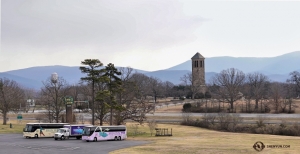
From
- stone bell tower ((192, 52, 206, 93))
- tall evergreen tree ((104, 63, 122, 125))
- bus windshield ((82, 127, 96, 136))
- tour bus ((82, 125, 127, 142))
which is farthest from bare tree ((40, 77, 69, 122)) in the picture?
stone bell tower ((192, 52, 206, 93))

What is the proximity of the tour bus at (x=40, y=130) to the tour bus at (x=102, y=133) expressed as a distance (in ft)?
26.4

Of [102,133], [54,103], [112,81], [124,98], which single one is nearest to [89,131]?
[102,133]

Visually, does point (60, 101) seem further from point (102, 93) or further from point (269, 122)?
point (269, 122)

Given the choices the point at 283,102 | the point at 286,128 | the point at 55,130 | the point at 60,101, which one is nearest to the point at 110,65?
the point at 55,130

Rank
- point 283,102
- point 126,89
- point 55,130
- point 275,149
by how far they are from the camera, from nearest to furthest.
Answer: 1. point 275,149
2. point 55,130
3. point 126,89
4. point 283,102

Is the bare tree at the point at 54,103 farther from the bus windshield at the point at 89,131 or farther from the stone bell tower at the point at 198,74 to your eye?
the stone bell tower at the point at 198,74

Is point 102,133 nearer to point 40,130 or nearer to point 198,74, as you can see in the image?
point 40,130

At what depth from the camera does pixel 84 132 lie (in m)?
43.9

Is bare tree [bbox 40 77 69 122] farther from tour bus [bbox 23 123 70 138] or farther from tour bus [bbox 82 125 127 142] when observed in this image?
tour bus [bbox 82 125 127 142]

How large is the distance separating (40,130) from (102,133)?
9.91 meters

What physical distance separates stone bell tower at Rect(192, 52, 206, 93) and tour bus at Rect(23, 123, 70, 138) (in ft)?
246

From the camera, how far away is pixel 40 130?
4988 centimetres

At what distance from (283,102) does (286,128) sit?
32.3 meters

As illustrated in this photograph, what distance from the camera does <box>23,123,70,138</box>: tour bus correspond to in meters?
49.2
